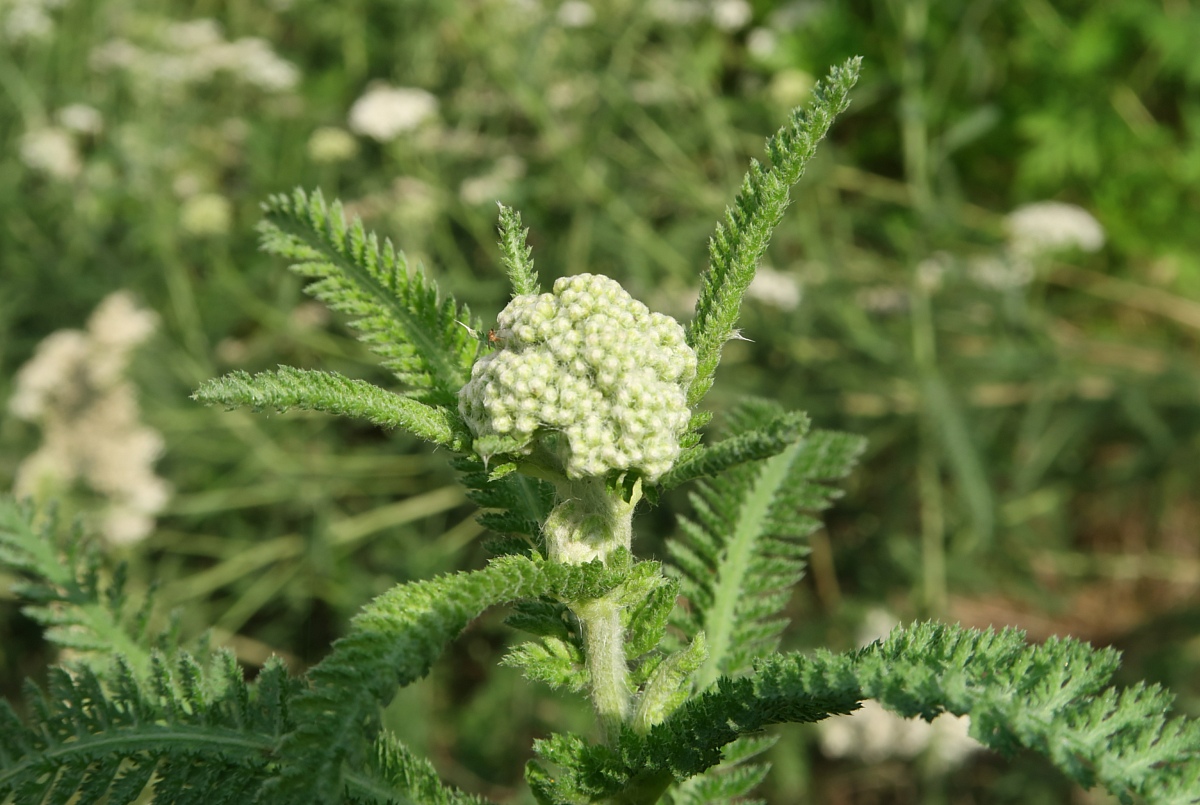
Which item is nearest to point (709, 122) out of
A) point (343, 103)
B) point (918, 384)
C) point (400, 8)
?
point (918, 384)

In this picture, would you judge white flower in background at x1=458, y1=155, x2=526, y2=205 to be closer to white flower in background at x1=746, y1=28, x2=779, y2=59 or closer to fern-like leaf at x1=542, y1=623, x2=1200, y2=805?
white flower in background at x1=746, y1=28, x2=779, y2=59

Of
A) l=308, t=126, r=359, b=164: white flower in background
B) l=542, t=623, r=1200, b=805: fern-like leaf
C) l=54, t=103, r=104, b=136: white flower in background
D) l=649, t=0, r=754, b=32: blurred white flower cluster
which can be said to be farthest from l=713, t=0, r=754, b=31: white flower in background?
l=542, t=623, r=1200, b=805: fern-like leaf

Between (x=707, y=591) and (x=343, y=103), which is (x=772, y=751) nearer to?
(x=707, y=591)

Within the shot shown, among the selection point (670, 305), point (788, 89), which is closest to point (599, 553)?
point (670, 305)

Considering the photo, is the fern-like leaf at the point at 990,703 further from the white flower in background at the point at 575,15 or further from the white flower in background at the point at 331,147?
the white flower in background at the point at 331,147

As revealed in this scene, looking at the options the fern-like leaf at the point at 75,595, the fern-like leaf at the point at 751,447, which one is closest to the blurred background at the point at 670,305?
the fern-like leaf at the point at 75,595

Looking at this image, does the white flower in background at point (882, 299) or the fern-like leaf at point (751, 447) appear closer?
the fern-like leaf at point (751, 447)
